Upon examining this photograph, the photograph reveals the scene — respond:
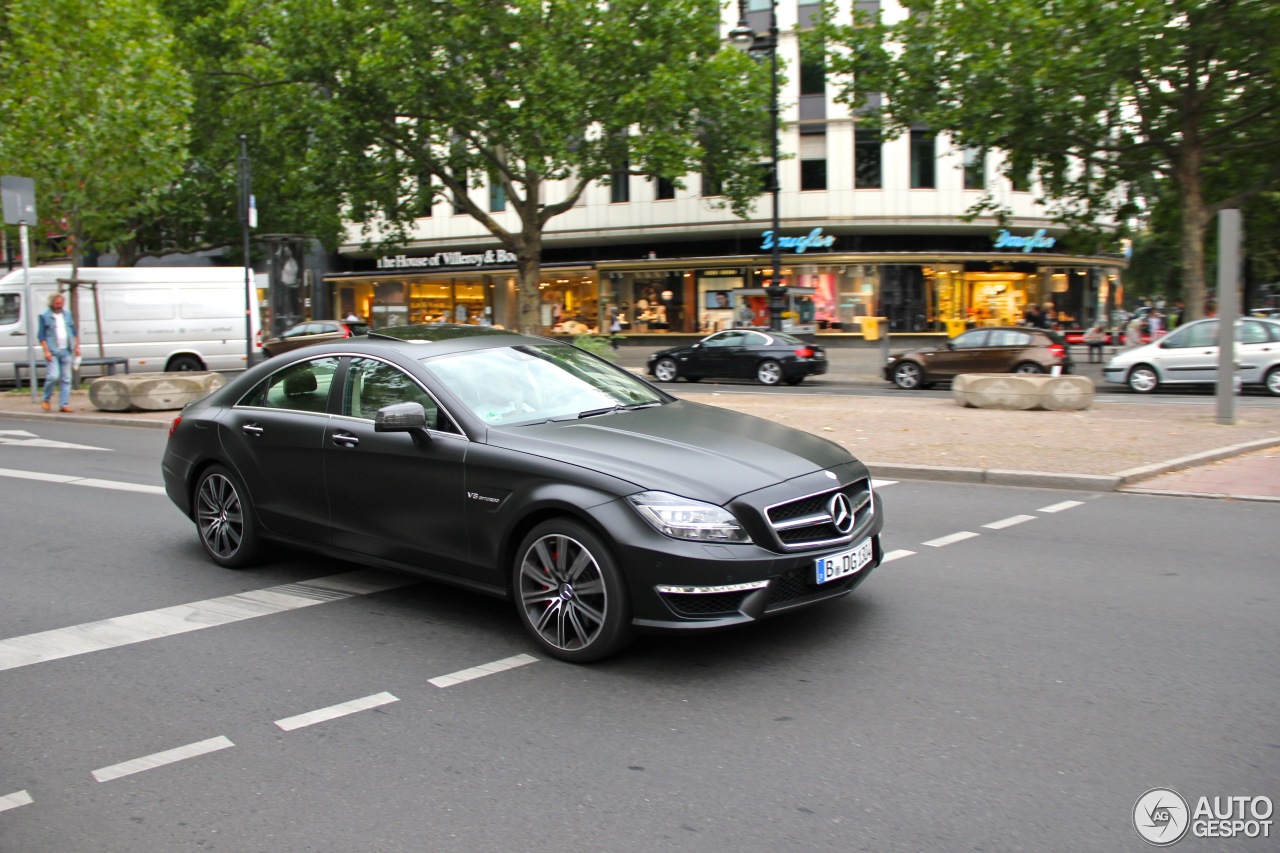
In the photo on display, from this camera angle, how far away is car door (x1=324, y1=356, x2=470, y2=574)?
5207mm

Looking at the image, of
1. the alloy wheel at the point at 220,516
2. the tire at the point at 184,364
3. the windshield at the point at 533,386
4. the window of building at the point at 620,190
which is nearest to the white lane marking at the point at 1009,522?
the windshield at the point at 533,386

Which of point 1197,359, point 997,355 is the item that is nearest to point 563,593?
point 1197,359

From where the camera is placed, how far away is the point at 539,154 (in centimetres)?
2739

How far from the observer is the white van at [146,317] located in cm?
2370

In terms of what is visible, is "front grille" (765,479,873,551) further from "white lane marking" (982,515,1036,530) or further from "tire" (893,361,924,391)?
"tire" (893,361,924,391)

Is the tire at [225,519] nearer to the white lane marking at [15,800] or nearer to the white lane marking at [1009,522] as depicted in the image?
the white lane marking at [15,800]

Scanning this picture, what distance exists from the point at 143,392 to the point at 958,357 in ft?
55.2

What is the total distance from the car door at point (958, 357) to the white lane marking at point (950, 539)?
16948 millimetres

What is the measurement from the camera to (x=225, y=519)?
6.59 m

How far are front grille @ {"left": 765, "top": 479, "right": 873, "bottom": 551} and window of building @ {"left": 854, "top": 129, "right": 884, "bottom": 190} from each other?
36.7 m

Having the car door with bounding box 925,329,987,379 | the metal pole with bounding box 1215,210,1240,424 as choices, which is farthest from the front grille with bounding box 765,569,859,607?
the car door with bounding box 925,329,987,379

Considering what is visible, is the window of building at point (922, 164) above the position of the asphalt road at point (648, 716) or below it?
above

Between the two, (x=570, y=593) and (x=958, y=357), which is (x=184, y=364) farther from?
(x=570, y=593)
